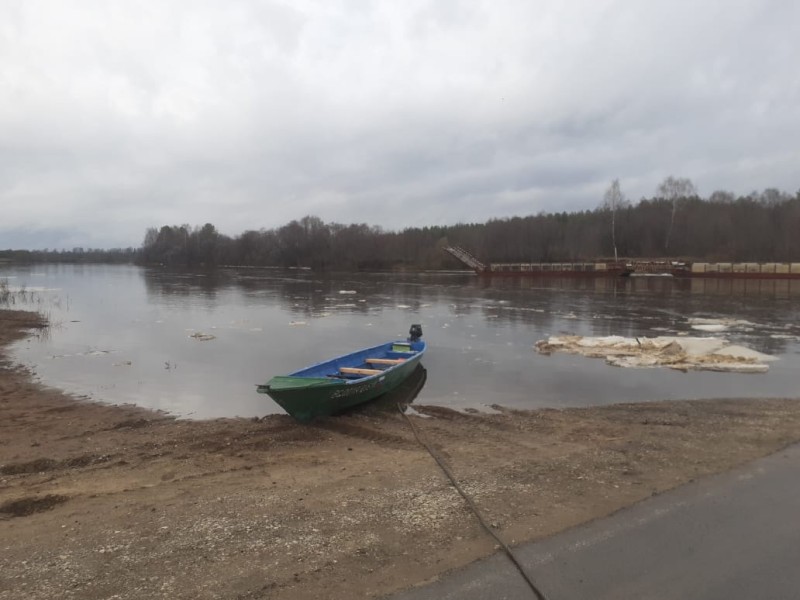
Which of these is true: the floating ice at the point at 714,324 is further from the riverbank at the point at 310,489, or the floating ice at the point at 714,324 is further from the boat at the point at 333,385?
the boat at the point at 333,385

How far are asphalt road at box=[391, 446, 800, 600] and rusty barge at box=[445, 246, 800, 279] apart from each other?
67.4m

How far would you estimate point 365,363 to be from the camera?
14.6 m

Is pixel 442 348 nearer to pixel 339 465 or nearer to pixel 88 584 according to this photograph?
pixel 339 465

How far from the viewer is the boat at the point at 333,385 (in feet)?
32.8

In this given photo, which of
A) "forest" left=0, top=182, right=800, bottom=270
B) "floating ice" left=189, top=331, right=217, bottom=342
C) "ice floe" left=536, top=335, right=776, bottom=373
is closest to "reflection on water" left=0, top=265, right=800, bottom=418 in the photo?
"floating ice" left=189, top=331, right=217, bottom=342

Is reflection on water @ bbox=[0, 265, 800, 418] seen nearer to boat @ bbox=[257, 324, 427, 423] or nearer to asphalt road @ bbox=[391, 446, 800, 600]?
boat @ bbox=[257, 324, 427, 423]

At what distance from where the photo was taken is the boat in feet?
32.8

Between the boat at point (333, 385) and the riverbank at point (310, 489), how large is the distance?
399 millimetres

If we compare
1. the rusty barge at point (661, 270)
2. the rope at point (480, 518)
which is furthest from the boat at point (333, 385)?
the rusty barge at point (661, 270)

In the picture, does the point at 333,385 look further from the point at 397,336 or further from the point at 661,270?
the point at 661,270

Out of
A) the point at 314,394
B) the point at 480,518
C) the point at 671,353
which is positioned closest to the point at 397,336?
the point at 671,353

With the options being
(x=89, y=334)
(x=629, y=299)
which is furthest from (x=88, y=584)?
(x=629, y=299)

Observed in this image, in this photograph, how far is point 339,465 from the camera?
7348 mm

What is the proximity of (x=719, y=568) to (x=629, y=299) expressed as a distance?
38.5 meters
